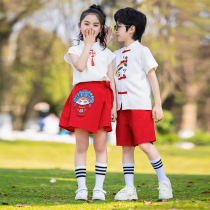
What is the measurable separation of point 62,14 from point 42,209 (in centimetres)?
1404

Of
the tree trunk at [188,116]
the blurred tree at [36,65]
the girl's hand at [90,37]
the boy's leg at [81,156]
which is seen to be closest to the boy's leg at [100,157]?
the boy's leg at [81,156]

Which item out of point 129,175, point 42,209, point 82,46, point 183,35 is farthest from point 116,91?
point 183,35

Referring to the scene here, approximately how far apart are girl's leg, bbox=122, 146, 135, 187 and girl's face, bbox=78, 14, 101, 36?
1.19 metres

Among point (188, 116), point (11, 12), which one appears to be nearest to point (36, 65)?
point (11, 12)

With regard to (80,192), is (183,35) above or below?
above

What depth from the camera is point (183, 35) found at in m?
21.7

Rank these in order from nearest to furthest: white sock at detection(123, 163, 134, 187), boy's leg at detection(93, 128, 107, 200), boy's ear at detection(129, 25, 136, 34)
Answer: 1. boy's leg at detection(93, 128, 107, 200)
2. white sock at detection(123, 163, 134, 187)
3. boy's ear at detection(129, 25, 136, 34)

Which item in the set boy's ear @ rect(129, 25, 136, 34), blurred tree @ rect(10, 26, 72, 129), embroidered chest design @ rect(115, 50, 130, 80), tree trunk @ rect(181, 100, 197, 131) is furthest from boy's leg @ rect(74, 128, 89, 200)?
tree trunk @ rect(181, 100, 197, 131)

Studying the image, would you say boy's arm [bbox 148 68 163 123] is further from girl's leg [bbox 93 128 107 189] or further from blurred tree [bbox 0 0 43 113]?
blurred tree [bbox 0 0 43 113]

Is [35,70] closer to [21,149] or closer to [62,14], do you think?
[62,14]

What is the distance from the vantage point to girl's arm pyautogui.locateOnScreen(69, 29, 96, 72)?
10.7 feet

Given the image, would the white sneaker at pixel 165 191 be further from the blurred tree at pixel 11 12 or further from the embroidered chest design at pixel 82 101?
the blurred tree at pixel 11 12

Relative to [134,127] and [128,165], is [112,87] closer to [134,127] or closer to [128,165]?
[134,127]

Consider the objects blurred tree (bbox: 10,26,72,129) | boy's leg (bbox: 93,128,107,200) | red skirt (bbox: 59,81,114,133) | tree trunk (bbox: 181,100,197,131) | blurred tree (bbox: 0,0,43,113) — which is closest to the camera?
red skirt (bbox: 59,81,114,133)
